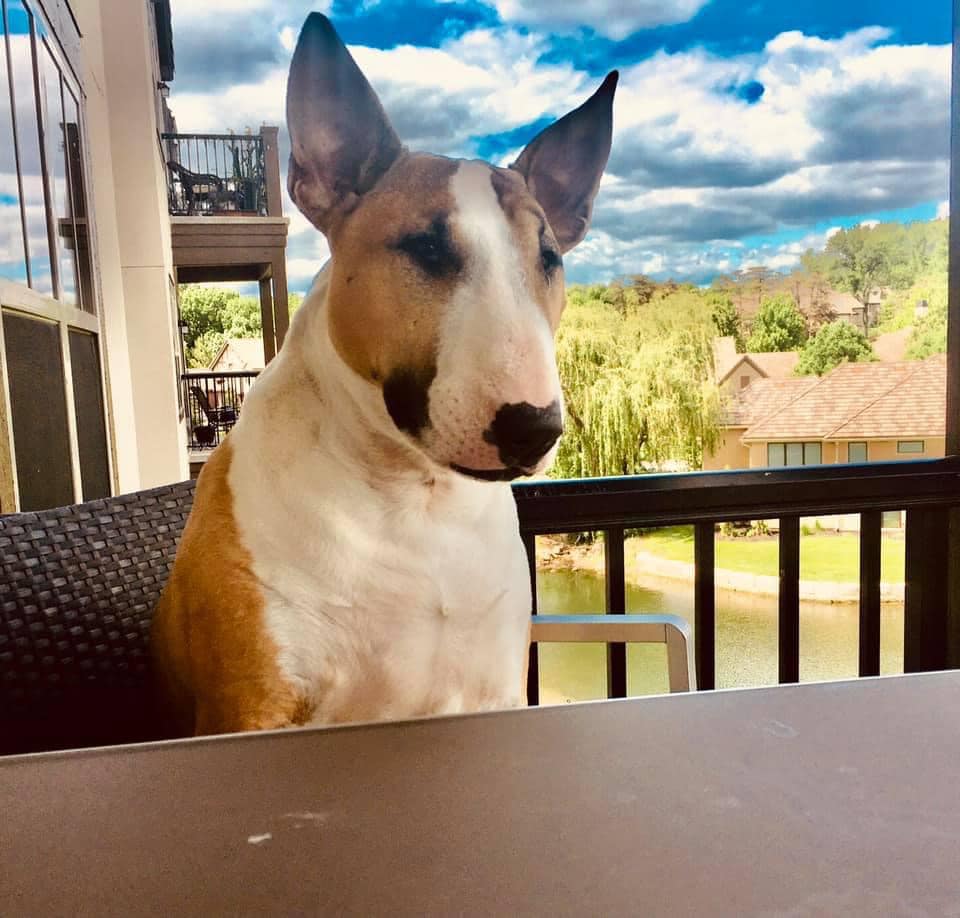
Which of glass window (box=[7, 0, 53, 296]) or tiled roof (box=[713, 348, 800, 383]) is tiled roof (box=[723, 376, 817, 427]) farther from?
glass window (box=[7, 0, 53, 296])

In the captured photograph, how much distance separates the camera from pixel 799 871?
0.28 meters

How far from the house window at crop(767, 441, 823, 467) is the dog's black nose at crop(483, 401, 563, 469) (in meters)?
1.36

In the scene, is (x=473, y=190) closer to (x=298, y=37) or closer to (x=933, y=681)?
(x=298, y=37)

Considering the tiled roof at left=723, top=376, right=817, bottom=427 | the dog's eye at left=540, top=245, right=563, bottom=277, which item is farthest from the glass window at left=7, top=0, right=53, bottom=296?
Result: the tiled roof at left=723, top=376, right=817, bottom=427

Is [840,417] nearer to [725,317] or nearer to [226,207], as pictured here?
[725,317]

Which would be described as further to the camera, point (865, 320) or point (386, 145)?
point (865, 320)

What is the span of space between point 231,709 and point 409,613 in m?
0.19

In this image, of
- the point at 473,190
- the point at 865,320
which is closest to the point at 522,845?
the point at 473,190

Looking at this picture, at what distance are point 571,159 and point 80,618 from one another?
0.82 metres

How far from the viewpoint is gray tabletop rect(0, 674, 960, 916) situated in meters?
0.27

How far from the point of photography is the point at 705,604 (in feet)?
6.32

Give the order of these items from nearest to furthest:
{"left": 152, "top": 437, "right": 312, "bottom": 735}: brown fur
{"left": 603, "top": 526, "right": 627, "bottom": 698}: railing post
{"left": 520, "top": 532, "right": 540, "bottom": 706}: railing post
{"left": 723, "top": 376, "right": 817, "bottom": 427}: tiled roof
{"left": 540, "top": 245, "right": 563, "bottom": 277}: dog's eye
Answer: {"left": 152, "top": 437, "right": 312, "bottom": 735}: brown fur < {"left": 540, "top": 245, "right": 563, "bottom": 277}: dog's eye < {"left": 520, "top": 532, "right": 540, "bottom": 706}: railing post < {"left": 603, "top": 526, "right": 627, "bottom": 698}: railing post < {"left": 723, "top": 376, "right": 817, "bottom": 427}: tiled roof

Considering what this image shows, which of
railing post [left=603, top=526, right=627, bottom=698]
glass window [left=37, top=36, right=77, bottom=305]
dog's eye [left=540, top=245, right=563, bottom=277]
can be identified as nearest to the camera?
dog's eye [left=540, top=245, right=563, bottom=277]

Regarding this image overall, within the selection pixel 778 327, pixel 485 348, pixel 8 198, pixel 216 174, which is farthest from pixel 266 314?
pixel 778 327
